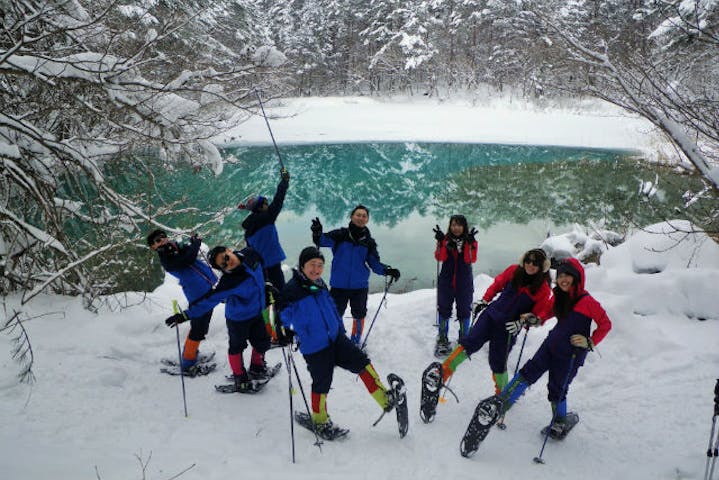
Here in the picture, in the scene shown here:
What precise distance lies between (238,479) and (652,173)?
19618 mm

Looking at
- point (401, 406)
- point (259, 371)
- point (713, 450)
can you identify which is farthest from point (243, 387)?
point (713, 450)

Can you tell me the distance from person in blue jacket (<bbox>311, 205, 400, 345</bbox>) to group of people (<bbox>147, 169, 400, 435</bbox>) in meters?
0.01

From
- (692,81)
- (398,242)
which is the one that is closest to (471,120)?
(398,242)

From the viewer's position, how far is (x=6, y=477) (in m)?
2.76

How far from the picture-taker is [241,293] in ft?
12.7

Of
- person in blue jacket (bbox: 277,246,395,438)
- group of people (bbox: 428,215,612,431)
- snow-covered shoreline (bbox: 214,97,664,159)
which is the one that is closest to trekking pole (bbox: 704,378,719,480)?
group of people (bbox: 428,215,612,431)

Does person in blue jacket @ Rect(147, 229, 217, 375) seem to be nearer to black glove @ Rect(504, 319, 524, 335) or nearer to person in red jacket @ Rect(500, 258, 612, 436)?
black glove @ Rect(504, 319, 524, 335)

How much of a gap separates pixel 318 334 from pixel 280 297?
15.9 inches

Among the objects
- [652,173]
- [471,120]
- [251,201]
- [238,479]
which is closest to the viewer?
[238,479]

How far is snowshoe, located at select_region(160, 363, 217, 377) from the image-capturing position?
4.34 metres

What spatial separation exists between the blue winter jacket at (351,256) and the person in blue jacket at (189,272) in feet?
3.96

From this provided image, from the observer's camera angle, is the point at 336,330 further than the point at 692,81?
No

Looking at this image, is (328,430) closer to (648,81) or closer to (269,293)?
(269,293)

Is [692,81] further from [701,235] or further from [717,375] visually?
[717,375]
